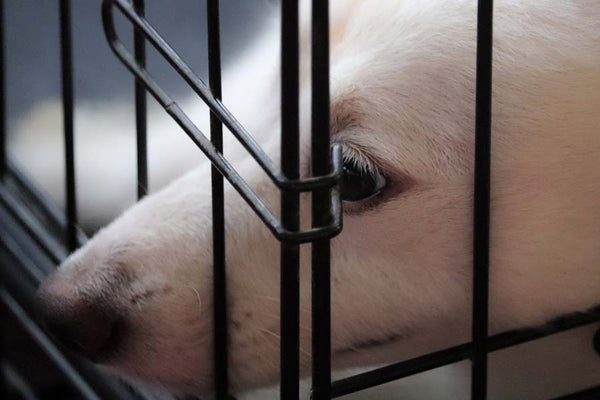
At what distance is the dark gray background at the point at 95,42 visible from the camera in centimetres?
125

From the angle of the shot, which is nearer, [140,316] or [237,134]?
[237,134]

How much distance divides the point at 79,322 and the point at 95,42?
44.5 inches

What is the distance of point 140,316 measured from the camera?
98 cm

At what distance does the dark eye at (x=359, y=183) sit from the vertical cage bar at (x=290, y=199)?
257mm

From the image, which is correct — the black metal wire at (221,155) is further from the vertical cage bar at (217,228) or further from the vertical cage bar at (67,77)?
the vertical cage bar at (67,77)

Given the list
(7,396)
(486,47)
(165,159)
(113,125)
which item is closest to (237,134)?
(486,47)

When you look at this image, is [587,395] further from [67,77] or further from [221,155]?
[67,77]

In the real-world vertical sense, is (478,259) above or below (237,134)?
below

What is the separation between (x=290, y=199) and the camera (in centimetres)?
73

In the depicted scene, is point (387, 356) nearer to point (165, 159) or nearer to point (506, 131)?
point (506, 131)

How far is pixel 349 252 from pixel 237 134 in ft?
0.96

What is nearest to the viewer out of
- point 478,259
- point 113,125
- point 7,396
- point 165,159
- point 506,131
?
point 478,259

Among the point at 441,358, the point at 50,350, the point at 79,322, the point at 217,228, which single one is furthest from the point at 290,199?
the point at 50,350

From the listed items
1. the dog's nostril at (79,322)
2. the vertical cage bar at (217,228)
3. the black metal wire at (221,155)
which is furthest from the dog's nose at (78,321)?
the black metal wire at (221,155)
